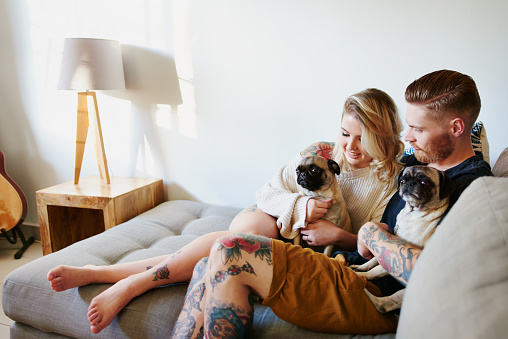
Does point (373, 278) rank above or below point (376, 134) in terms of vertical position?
below

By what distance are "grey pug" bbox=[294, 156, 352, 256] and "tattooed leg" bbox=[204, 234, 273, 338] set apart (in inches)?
21.2

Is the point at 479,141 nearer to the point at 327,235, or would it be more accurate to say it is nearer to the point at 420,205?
the point at 420,205

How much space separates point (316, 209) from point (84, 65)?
1.72 m

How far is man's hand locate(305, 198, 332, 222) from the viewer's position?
5.82 feet

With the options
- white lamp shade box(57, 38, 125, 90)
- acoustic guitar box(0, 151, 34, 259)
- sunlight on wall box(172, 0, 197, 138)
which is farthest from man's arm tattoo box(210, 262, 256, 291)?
acoustic guitar box(0, 151, 34, 259)

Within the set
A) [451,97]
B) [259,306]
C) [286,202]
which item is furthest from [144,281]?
[451,97]

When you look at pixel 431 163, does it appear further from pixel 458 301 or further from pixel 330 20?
pixel 330 20

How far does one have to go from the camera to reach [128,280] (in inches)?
62.1

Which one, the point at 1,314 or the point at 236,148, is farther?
the point at 236,148

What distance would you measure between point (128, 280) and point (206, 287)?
0.41 meters

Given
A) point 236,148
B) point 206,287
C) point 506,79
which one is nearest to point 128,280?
point 206,287

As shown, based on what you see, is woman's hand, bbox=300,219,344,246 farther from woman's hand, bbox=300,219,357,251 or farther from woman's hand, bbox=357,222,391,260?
woman's hand, bbox=357,222,391,260

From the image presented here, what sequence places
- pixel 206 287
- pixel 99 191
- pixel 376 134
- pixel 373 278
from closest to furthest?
pixel 206 287
pixel 373 278
pixel 376 134
pixel 99 191

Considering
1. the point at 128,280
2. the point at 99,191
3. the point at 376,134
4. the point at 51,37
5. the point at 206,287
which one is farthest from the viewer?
the point at 51,37
